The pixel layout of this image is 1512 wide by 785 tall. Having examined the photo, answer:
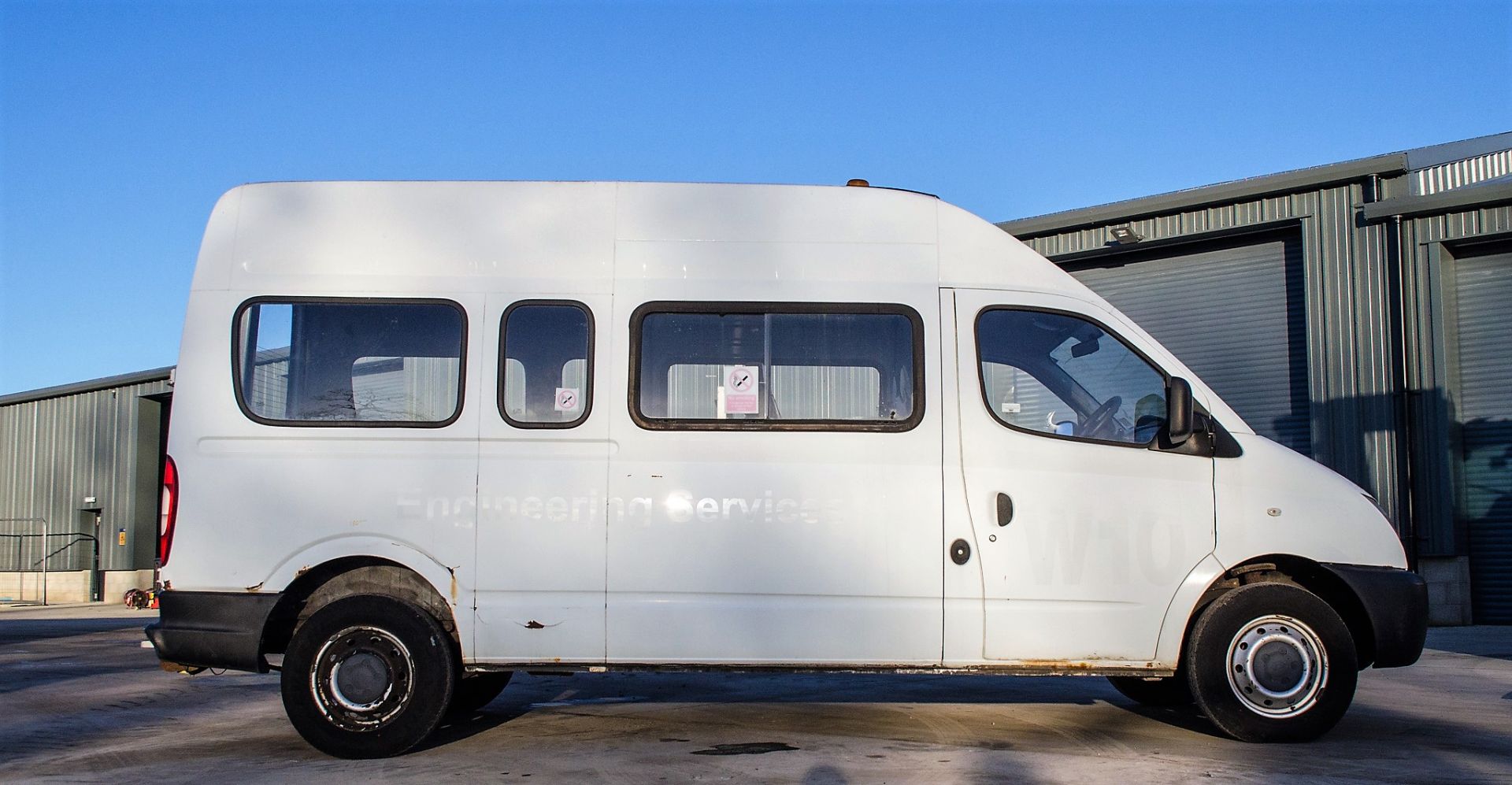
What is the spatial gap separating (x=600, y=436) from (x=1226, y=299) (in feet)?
43.6

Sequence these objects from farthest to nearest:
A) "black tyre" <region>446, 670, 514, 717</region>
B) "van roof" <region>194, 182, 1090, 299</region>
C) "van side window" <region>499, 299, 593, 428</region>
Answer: "black tyre" <region>446, 670, 514, 717</region> < "van roof" <region>194, 182, 1090, 299</region> < "van side window" <region>499, 299, 593, 428</region>

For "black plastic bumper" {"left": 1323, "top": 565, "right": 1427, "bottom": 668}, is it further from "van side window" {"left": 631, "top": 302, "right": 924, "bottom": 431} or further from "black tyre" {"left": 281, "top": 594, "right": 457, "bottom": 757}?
"black tyre" {"left": 281, "top": 594, "right": 457, "bottom": 757}

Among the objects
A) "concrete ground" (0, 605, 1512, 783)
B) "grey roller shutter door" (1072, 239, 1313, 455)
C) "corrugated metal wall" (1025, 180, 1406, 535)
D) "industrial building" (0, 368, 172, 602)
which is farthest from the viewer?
"industrial building" (0, 368, 172, 602)

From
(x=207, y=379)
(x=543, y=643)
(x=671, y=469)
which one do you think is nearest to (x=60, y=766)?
(x=207, y=379)

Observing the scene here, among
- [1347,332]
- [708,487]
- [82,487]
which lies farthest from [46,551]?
[708,487]

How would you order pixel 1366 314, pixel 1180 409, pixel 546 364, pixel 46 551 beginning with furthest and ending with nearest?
pixel 46 551 < pixel 1366 314 < pixel 546 364 < pixel 1180 409

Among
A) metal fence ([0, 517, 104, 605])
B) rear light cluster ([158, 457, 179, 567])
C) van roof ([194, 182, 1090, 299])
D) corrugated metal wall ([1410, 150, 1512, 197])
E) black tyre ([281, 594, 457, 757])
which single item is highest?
corrugated metal wall ([1410, 150, 1512, 197])

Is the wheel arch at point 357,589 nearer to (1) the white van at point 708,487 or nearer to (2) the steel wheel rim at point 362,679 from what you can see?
(1) the white van at point 708,487

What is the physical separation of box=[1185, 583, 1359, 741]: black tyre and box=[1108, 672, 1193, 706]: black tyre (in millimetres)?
1333

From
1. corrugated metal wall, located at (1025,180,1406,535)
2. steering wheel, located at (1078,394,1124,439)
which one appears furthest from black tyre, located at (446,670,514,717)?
corrugated metal wall, located at (1025,180,1406,535)

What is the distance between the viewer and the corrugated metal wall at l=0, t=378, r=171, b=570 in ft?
95.8

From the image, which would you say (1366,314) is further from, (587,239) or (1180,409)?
(587,239)

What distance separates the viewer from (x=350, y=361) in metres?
6.32

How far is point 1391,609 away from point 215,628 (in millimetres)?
6019
